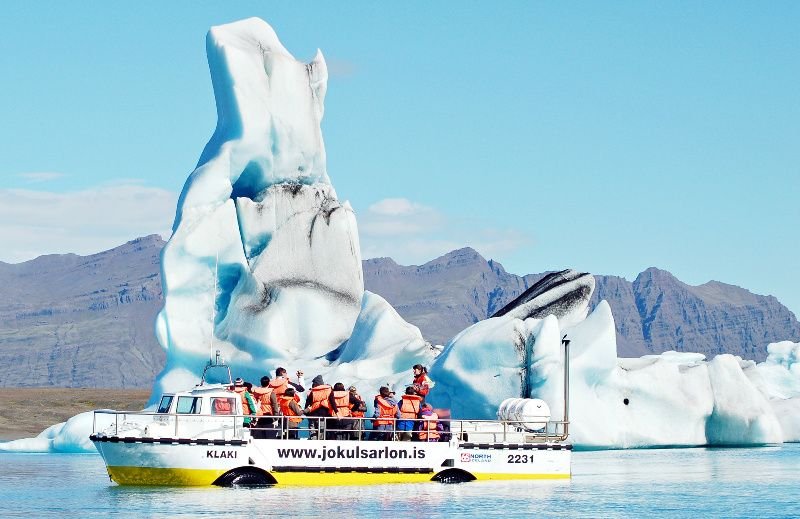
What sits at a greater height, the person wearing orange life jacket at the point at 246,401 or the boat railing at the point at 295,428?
the person wearing orange life jacket at the point at 246,401

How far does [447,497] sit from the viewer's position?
2277 centimetres

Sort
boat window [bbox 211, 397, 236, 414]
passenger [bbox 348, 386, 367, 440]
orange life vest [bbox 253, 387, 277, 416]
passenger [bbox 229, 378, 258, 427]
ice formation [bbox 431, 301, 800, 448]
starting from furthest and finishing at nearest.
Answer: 1. ice formation [bbox 431, 301, 800, 448]
2. passenger [bbox 348, 386, 367, 440]
3. passenger [bbox 229, 378, 258, 427]
4. orange life vest [bbox 253, 387, 277, 416]
5. boat window [bbox 211, 397, 236, 414]

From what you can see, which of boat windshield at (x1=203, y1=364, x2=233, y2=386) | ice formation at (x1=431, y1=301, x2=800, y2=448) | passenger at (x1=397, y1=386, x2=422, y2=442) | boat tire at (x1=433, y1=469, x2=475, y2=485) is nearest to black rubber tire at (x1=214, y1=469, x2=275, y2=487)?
passenger at (x1=397, y1=386, x2=422, y2=442)

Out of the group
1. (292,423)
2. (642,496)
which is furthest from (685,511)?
(292,423)

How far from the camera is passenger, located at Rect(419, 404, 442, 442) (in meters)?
24.2

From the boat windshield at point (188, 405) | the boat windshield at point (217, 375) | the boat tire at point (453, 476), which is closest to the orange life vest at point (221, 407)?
the boat windshield at point (188, 405)

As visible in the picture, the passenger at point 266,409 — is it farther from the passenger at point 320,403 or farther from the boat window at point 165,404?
the boat window at point 165,404

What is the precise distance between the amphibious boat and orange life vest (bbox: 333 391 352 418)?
28cm

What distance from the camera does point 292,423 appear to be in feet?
77.3

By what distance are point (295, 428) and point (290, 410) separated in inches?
22.4

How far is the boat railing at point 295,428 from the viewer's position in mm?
22922

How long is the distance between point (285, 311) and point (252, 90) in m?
6.45

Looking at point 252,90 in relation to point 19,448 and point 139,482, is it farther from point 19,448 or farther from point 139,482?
point 139,482

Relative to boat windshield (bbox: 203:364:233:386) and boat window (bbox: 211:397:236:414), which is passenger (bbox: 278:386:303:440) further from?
boat windshield (bbox: 203:364:233:386)
